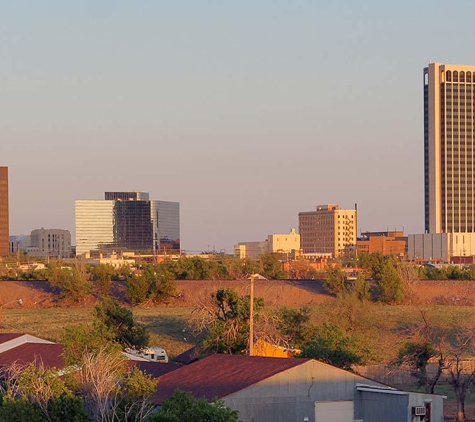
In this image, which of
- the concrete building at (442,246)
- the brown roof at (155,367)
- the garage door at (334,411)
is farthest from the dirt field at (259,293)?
the concrete building at (442,246)

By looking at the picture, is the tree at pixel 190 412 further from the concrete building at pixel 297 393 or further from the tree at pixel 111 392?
the concrete building at pixel 297 393

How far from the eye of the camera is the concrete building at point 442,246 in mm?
189500

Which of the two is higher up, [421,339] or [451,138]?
[451,138]

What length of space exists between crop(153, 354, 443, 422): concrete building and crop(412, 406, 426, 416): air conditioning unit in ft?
0.10

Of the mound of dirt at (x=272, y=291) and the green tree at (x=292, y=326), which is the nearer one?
the green tree at (x=292, y=326)

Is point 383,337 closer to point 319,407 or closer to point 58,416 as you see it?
point 319,407

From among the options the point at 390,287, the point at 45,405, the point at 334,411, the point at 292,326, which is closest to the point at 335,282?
the point at 390,287

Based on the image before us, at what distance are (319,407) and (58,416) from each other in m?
8.56

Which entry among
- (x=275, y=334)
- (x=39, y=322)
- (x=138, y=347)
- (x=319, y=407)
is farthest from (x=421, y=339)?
(x=39, y=322)

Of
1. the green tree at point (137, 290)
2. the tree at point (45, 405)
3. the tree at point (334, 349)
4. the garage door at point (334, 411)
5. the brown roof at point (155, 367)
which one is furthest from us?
the green tree at point (137, 290)

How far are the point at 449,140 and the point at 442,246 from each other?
1961 centimetres

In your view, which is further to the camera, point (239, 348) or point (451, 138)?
point (451, 138)

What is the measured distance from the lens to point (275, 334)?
159 ft

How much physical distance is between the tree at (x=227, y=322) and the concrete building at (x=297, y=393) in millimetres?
13620
